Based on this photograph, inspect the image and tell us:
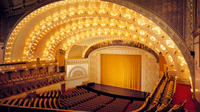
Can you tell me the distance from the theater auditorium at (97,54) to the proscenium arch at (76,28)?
1.9 inches

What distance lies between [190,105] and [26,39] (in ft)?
50.2

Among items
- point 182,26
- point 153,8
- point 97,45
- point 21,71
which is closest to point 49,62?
point 21,71

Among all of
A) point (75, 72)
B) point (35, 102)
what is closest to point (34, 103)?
point (35, 102)

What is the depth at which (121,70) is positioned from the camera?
1819 cm

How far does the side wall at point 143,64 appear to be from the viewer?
1488cm

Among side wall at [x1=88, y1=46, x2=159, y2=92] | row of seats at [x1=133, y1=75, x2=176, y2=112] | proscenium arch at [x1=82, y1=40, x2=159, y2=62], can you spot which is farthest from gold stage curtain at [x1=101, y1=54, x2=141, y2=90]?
row of seats at [x1=133, y1=75, x2=176, y2=112]

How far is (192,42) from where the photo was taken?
19.9 feet

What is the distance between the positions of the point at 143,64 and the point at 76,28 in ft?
28.2

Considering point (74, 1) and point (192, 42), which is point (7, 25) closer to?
point (74, 1)

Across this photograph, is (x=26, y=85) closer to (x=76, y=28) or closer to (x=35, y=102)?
(x=35, y=102)

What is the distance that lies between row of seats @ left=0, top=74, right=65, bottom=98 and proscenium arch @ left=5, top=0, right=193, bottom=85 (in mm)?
2538

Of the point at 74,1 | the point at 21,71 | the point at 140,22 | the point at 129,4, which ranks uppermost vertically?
the point at 74,1

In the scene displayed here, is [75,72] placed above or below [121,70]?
below

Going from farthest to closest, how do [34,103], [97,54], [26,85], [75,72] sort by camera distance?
[97,54]
[75,72]
[26,85]
[34,103]
